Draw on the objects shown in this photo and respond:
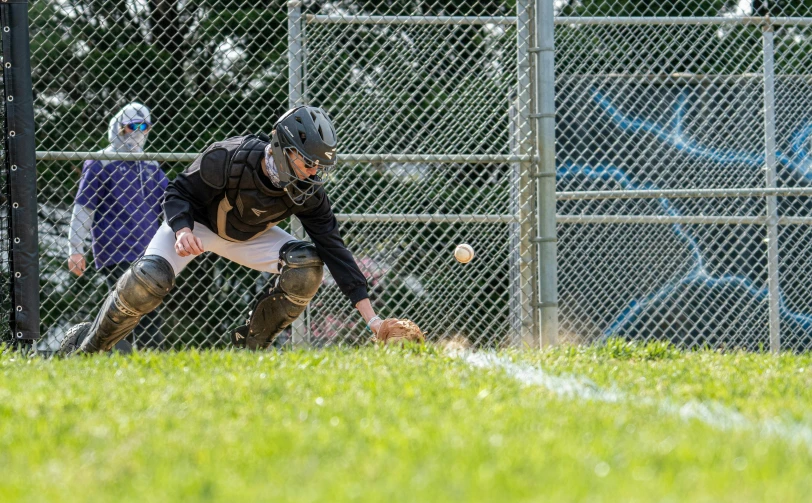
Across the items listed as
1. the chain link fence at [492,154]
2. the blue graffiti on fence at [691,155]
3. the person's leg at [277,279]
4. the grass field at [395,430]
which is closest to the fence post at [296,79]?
the chain link fence at [492,154]

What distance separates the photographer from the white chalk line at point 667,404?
9.45ft

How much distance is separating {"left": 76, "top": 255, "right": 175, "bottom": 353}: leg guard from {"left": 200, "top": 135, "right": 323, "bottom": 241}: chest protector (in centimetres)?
45

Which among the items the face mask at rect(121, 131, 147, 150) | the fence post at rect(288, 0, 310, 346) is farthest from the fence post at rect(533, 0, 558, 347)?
the face mask at rect(121, 131, 147, 150)

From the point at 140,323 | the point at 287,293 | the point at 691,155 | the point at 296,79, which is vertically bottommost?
the point at 140,323

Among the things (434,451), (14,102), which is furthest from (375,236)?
(434,451)

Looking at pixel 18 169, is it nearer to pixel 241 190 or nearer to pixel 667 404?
pixel 241 190

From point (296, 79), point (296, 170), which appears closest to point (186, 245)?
point (296, 170)

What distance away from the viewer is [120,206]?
6.39 metres

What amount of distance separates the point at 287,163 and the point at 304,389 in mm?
1767

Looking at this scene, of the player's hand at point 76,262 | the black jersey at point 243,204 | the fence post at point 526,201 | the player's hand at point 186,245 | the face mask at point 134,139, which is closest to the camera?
the player's hand at point 186,245

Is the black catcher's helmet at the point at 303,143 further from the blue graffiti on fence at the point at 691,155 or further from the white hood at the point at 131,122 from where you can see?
the blue graffiti on fence at the point at 691,155

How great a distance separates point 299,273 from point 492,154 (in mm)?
2434

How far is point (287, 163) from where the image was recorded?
16.2 feet

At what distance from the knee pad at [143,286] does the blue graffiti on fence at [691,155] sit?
13.2 feet
